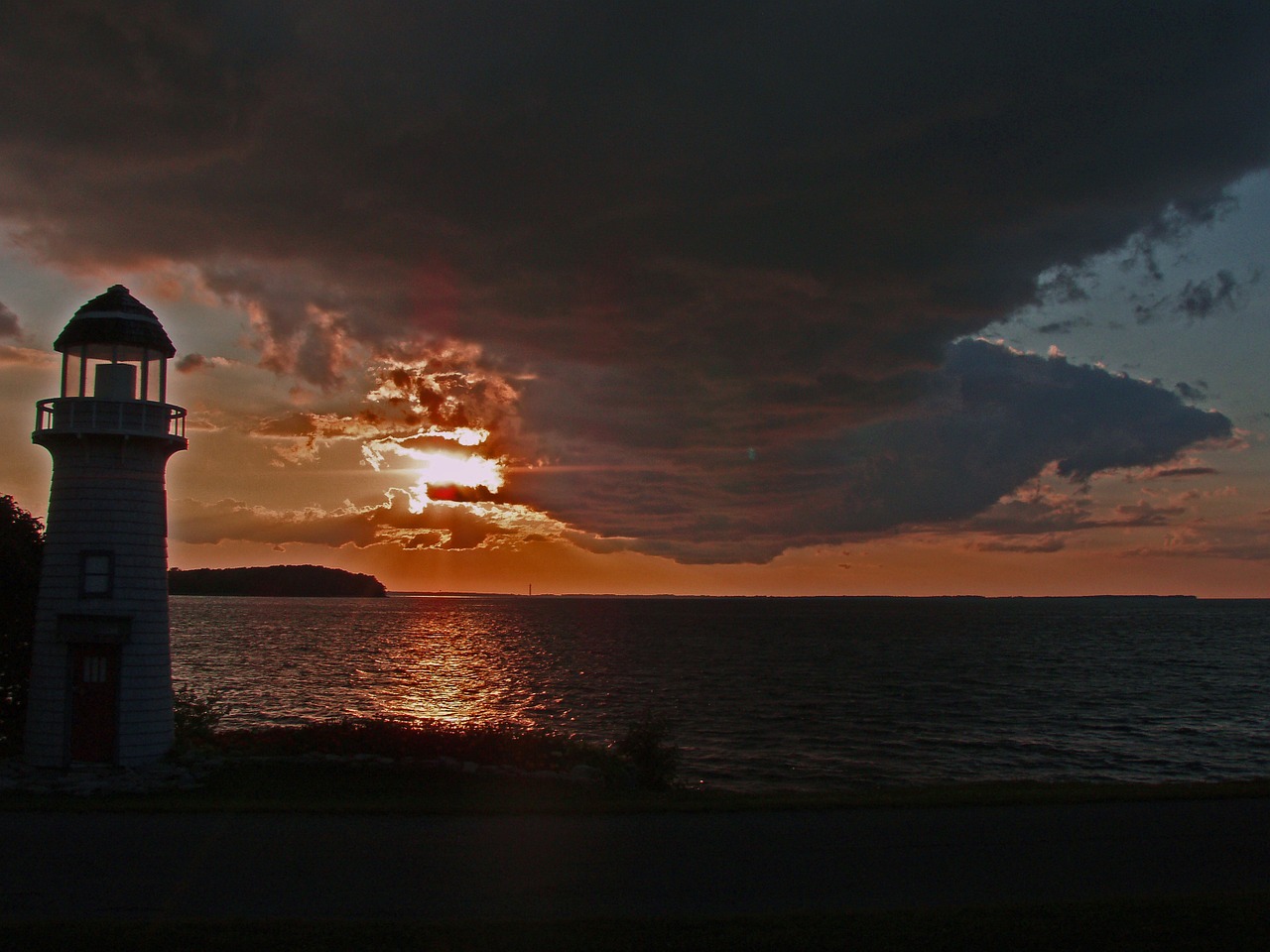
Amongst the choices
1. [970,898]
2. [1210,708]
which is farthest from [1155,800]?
[1210,708]

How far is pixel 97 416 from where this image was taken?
1967 centimetres

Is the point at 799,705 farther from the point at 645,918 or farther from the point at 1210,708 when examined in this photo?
the point at 645,918

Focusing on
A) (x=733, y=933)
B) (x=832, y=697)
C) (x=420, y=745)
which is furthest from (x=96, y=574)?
(x=832, y=697)

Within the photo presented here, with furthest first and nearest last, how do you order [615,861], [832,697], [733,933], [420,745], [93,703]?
[832,697]
[420,745]
[93,703]
[615,861]
[733,933]

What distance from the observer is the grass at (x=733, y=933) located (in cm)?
920

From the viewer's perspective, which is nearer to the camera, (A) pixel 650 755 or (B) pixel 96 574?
(B) pixel 96 574

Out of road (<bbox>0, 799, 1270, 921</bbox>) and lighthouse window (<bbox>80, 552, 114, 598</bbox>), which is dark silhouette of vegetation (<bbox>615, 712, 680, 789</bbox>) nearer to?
road (<bbox>0, 799, 1270, 921</bbox>)

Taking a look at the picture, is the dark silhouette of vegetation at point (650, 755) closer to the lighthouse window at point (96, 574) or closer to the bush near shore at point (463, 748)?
the bush near shore at point (463, 748)

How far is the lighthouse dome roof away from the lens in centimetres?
2012

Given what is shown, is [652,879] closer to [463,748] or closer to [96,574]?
[463,748]

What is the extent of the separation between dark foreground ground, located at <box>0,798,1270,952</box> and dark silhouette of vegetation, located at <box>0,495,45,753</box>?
905 centimetres

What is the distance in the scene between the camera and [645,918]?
9961 mm

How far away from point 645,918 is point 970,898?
3722 mm

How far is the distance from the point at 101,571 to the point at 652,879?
546 inches
